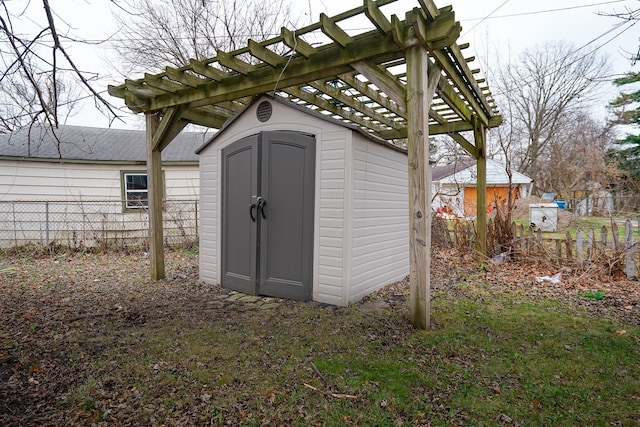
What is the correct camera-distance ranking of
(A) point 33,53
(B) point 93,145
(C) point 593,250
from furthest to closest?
→ (B) point 93,145 < (C) point 593,250 < (A) point 33,53

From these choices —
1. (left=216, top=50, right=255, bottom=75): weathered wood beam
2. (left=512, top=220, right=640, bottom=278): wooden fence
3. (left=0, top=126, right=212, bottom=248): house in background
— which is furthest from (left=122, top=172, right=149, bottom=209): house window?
(left=512, top=220, right=640, bottom=278): wooden fence

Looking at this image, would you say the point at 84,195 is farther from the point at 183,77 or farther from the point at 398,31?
the point at 398,31

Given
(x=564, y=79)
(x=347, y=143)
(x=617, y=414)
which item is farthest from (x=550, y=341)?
(x=564, y=79)

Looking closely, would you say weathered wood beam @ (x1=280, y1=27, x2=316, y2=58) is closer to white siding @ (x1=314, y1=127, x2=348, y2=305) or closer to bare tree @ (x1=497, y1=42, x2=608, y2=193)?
white siding @ (x1=314, y1=127, x2=348, y2=305)

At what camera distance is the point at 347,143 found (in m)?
3.87

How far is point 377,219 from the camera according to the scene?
14.9ft

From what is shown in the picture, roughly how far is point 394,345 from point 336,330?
551 mm

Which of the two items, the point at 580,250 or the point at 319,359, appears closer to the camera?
the point at 319,359

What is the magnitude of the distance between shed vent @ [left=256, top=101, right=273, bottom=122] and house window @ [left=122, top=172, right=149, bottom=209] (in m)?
5.83

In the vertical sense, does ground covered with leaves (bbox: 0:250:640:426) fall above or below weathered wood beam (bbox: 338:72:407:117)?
below

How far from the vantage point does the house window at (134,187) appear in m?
9.03

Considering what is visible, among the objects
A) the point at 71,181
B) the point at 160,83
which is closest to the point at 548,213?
the point at 160,83

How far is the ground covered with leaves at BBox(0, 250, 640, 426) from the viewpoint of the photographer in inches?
79.7

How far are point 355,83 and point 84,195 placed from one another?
7525 millimetres
